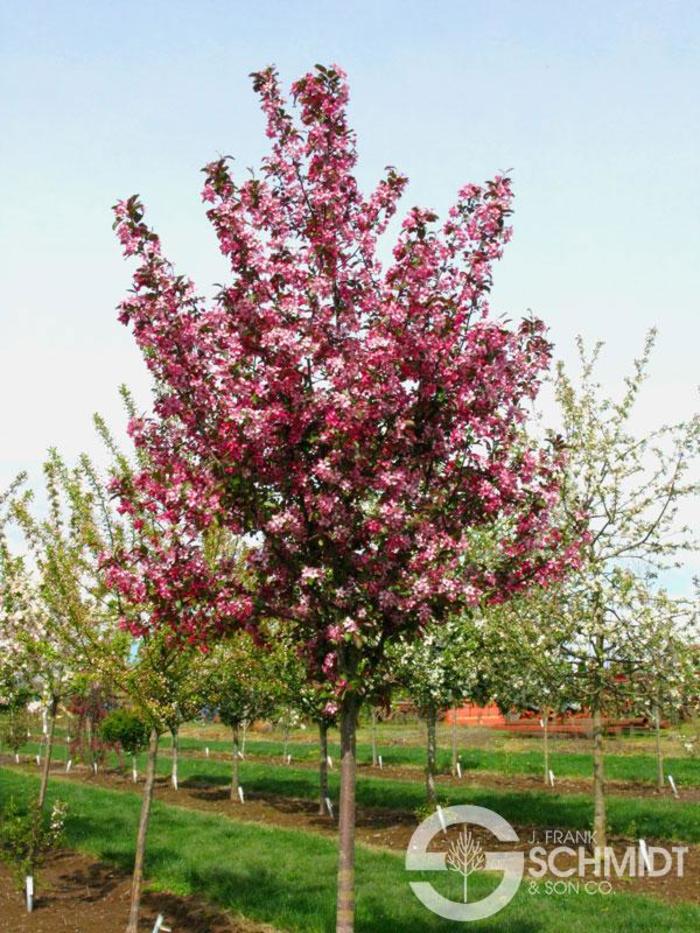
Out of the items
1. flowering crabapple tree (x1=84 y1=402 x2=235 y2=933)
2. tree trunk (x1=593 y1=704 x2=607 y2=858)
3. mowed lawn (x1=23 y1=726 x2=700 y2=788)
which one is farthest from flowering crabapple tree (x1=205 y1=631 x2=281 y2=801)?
tree trunk (x1=593 y1=704 x2=607 y2=858)

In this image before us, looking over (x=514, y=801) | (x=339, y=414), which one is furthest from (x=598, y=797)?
(x=339, y=414)

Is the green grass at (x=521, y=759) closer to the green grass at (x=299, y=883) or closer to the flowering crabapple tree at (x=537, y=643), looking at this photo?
the flowering crabapple tree at (x=537, y=643)

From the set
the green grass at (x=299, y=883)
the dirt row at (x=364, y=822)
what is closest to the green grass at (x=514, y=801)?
the dirt row at (x=364, y=822)

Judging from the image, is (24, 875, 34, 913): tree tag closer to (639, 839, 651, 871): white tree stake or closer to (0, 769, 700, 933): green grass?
(0, 769, 700, 933): green grass

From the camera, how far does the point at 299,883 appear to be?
1442 cm

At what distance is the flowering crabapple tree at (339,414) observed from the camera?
7.68 meters

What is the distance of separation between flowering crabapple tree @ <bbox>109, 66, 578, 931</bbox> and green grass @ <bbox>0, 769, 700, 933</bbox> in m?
5.05

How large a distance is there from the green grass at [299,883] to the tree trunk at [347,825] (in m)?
4.22

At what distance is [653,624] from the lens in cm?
1595

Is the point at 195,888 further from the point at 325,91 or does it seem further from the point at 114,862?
the point at 325,91

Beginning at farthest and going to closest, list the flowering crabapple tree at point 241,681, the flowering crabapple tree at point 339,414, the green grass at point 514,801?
Result: the green grass at point 514,801 < the flowering crabapple tree at point 241,681 < the flowering crabapple tree at point 339,414

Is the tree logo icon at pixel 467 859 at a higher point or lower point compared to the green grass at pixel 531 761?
higher

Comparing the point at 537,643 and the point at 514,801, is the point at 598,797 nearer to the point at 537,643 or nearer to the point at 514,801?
the point at 537,643

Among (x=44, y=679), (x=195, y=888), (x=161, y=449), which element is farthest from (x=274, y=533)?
(x=44, y=679)
